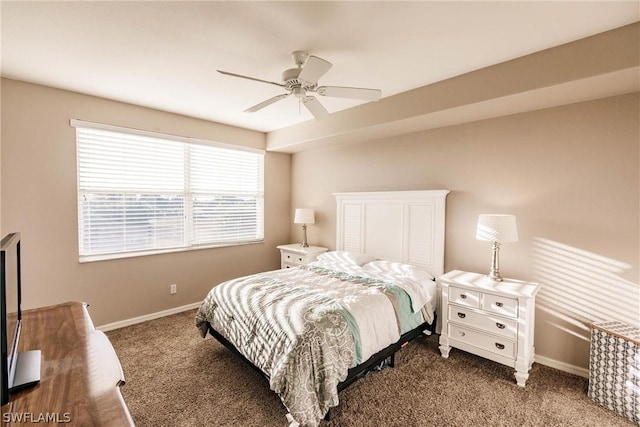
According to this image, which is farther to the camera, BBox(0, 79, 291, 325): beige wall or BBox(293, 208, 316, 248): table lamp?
BBox(293, 208, 316, 248): table lamp

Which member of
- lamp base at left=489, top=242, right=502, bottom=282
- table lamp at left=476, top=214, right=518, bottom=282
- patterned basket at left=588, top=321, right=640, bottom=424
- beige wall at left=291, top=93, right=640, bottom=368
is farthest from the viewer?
lamp base at left=489, top=242, right=502, bottom=282

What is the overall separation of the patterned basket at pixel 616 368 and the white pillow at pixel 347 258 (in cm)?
203

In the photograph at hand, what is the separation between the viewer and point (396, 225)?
358 centimetres

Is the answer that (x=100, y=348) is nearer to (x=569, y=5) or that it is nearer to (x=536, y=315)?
(x=569, y=5)

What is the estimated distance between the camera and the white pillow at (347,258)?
11.5 ft

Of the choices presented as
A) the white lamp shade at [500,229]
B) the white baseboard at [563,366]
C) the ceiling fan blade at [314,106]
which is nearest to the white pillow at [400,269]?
the white lamp shade at [500,229]

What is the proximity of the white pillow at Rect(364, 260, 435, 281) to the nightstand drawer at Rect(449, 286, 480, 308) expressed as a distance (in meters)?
0.35

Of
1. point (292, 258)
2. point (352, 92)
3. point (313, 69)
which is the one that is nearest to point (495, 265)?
point (352, 92)

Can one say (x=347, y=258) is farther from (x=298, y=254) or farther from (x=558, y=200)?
(x=558, y=200)

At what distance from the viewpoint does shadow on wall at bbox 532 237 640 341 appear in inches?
91.2

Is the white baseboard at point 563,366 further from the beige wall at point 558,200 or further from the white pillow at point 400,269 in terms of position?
the white pillow at point 400,269

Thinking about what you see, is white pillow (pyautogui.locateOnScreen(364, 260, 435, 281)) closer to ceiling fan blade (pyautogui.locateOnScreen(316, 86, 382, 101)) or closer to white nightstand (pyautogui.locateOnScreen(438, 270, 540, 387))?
white nightstand (pyautogui.locateOnScreen(438, 270, 540, 387))

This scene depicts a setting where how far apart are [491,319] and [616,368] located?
77cm

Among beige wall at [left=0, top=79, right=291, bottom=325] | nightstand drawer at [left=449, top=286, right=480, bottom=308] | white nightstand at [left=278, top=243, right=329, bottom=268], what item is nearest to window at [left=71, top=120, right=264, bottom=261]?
beige wall at [left=0, top=79, right=291, bottom=325]
